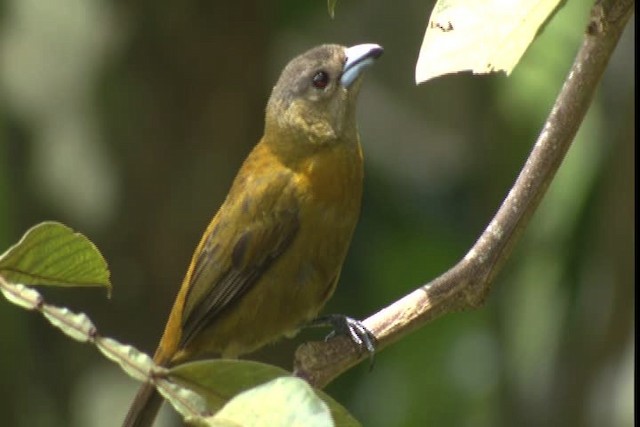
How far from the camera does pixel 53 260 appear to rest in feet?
5.72

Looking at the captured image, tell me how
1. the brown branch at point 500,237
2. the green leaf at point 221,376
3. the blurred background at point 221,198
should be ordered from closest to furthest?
the green leaf at point 221,376 → the brown branch at point 500,237 → the blurred background at point 221,198

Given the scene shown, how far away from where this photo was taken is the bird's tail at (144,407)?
327 centimetres

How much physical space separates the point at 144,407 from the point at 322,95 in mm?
1258

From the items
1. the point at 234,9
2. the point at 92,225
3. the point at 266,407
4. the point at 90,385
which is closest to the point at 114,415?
the point at 90,385

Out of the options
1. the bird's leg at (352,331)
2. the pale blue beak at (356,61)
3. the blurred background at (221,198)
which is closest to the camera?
the bird's leg at (352,331)

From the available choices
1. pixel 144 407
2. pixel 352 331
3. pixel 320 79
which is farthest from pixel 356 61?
pixel 144 407

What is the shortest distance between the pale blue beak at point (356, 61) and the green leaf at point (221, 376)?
234cm

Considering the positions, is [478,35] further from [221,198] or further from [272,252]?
[221,198]

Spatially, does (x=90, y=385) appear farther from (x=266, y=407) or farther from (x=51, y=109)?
(x=266, y=407)

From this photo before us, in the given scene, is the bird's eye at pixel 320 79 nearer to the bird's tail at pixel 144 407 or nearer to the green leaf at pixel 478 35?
the bird's tail at pixel 144 407

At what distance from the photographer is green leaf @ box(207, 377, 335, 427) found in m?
1.45

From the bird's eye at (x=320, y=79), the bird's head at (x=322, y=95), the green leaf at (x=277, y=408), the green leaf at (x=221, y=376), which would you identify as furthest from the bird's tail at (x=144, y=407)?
the green leaf at (x=277, y=408)

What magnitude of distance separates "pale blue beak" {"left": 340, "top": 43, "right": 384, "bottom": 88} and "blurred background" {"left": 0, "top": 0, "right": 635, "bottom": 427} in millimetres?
1187

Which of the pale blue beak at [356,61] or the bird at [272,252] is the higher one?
the pale blue beak at [356,61]
